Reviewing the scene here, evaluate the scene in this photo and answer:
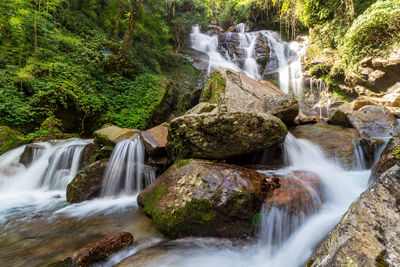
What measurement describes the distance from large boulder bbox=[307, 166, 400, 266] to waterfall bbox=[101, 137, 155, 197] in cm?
388

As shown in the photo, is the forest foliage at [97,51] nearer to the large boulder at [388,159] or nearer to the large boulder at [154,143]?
the large boulder at [154,143]

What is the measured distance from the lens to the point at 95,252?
2.15 metres

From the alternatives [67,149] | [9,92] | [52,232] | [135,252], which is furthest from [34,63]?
[135,252]

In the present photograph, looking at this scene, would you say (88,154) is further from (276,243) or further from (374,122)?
(374,122)

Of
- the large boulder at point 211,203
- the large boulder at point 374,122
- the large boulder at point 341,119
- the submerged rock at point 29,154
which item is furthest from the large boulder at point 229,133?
the submerged rock at point 29,154

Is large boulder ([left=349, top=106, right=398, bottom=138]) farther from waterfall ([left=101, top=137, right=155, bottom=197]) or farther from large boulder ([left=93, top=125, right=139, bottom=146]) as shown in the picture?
large boulder ([left=93, top=125, right=139, bottom=146])

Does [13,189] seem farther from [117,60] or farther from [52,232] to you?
[117,60]

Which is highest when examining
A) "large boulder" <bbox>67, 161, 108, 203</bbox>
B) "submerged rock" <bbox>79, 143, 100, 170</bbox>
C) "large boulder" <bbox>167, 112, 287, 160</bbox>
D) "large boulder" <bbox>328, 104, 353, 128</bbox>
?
"large boulder" <bbox>328, 104, 353, 128</bbox>

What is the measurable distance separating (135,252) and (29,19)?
9993 mm

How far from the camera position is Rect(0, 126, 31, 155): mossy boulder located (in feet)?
17.1

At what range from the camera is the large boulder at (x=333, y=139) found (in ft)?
14.4

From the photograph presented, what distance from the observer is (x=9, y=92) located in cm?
613

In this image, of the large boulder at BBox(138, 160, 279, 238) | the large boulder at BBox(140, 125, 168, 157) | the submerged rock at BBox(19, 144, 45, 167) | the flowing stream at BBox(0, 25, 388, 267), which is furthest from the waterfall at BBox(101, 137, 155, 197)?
the submerged rock at BBox(19, 144, 45, 167)

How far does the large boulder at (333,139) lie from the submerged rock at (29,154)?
7.23 metres
